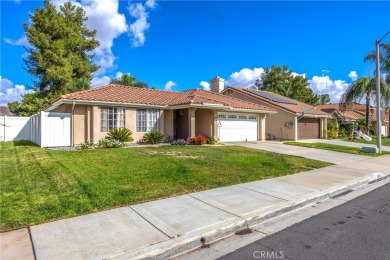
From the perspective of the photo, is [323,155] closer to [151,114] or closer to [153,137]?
[153,137]

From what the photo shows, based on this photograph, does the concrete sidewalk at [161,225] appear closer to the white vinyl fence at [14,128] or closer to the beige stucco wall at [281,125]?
the beige stucco wall at [281,125]

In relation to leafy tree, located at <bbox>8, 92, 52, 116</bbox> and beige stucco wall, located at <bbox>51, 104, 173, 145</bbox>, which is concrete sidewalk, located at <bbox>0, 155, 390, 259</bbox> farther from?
leafy tree, located at <bbox>8, 92, 52, 116</bbox>

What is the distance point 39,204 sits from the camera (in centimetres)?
550

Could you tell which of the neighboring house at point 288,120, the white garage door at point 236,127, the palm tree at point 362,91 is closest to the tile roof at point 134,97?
the white garage door at point 236,127

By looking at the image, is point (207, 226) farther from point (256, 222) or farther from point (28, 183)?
point (28, 183)

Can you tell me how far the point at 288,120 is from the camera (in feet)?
81.0

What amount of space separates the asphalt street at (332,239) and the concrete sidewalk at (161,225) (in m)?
0.66

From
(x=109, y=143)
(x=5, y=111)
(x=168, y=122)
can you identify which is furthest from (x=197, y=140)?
(x=5, y=111)

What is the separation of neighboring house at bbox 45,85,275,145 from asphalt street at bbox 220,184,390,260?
479 inches

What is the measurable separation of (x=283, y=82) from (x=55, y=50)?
35450mm

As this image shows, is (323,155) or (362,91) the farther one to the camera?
(362,91)

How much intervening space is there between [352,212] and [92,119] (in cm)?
1334

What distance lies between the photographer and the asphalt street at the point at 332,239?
3818mm

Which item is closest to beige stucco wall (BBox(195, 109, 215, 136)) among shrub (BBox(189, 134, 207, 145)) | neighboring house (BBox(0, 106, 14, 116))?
shrub (BBox(189, 134, 207, 145))
